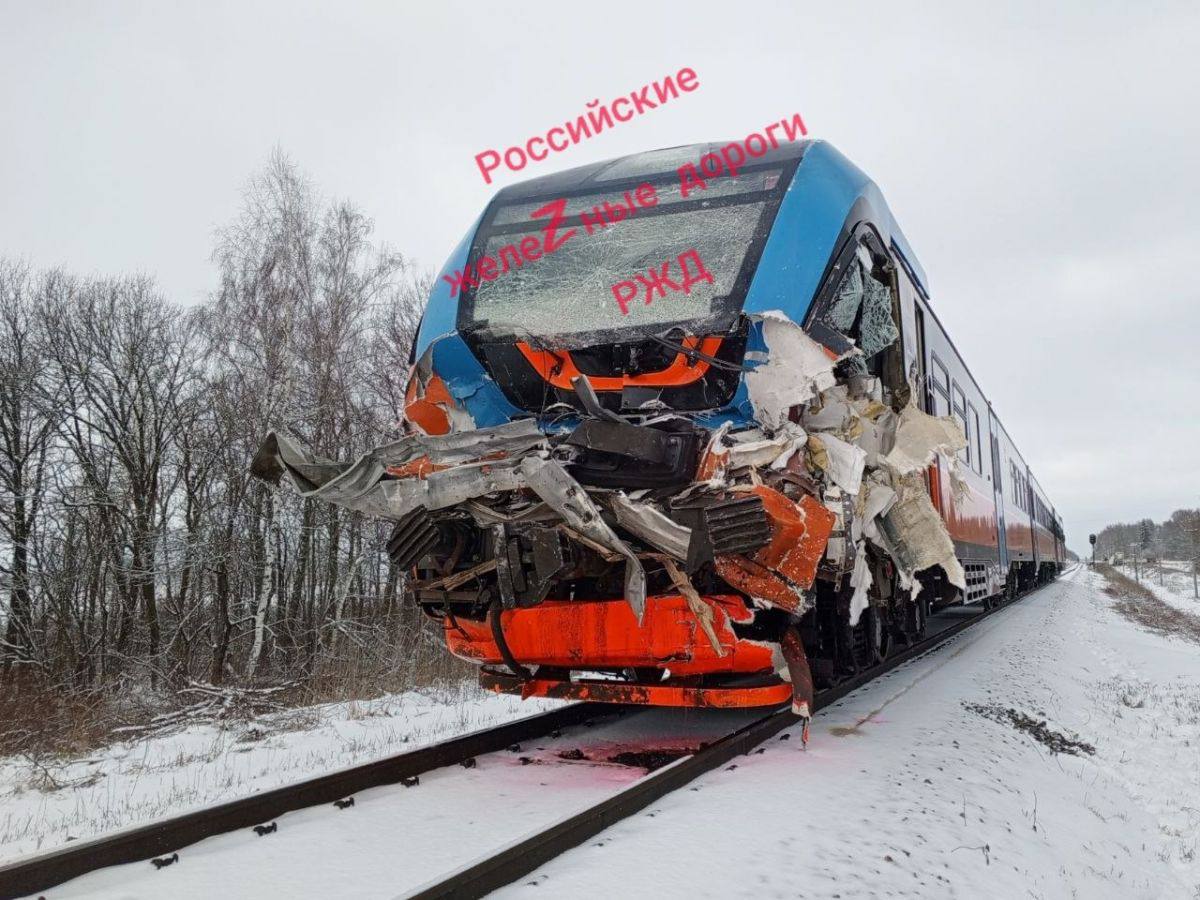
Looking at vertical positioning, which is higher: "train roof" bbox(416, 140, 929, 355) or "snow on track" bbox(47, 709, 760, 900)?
"train roof" bbox(416, 140, 929, 355)

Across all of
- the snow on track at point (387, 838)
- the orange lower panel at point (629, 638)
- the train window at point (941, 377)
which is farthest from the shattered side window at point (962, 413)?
the snow on track at point (387, 838)

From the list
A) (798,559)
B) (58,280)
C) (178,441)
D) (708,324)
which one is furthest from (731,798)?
(58,280)

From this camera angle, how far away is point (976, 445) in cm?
964

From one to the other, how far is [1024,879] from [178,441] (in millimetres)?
17469

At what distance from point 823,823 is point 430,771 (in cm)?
200

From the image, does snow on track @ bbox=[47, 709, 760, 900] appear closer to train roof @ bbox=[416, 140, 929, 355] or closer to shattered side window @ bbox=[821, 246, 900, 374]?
train roof @ bbox=[416, 140, 929, 355]

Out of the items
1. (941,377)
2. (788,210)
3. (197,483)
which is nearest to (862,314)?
(788,210)

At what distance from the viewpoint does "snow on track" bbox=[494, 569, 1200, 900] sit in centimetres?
279

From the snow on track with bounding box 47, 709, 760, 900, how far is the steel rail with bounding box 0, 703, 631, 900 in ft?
0.16

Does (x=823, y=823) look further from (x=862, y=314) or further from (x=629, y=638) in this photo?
(x=862, y=314)

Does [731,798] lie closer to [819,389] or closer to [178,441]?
[819,389]

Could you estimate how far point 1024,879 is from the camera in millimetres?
3008

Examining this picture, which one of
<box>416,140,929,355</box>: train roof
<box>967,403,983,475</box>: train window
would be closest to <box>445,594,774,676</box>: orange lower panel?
<box>416,140,929,355</box>: train roof
